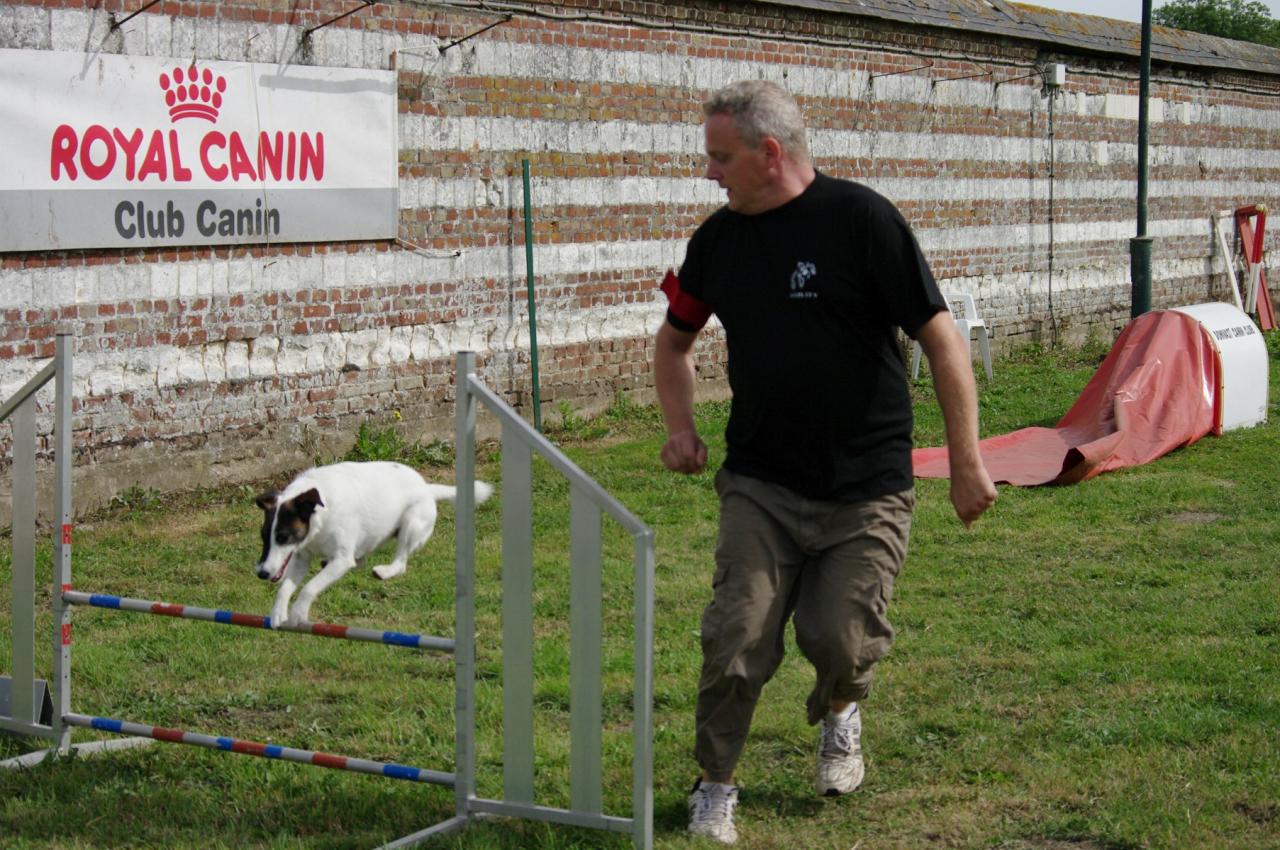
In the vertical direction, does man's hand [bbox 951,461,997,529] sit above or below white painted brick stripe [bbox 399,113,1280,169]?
below

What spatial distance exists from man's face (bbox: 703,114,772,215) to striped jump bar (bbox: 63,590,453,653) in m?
1.55

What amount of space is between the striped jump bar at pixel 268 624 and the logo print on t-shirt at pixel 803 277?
1430 mm

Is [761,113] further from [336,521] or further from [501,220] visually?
[501,220]

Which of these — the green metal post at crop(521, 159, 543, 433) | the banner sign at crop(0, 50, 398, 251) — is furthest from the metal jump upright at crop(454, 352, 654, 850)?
the green metal post at crop(521, 159, 543, 433)

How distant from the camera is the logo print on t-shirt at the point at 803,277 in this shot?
4.41 m

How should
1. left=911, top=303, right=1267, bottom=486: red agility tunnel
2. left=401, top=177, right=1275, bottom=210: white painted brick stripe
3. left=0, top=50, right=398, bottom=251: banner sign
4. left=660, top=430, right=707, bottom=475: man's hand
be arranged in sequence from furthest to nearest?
left=401, top=177, right=1275, bottom=210: white painted brick stripe → left=911, top=303, right=1267, bottom=486: red agility tunnel → left=0, top=50, right=398, bottom=251: banner sign → left=660, top=430, right=707, bottom=475: man's hand

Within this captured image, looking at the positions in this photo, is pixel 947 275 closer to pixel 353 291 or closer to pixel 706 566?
pixel 353 291

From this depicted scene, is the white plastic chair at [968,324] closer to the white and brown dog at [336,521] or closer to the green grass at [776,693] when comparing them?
the green grass at [776,693]

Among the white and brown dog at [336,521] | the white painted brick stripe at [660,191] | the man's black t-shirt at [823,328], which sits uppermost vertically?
the white painted brick stripe at [660,191]

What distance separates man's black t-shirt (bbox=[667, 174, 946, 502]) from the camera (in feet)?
14.4

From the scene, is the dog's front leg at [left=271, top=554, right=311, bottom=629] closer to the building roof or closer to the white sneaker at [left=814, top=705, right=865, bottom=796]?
the white sneaker at [left=814, top=705, right=865, bottom=796]

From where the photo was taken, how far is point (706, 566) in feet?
27.2

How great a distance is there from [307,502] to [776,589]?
1446mm

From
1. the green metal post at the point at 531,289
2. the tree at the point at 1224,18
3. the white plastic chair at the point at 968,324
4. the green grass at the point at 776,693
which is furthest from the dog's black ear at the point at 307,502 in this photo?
the tree at the point at 1224,18
